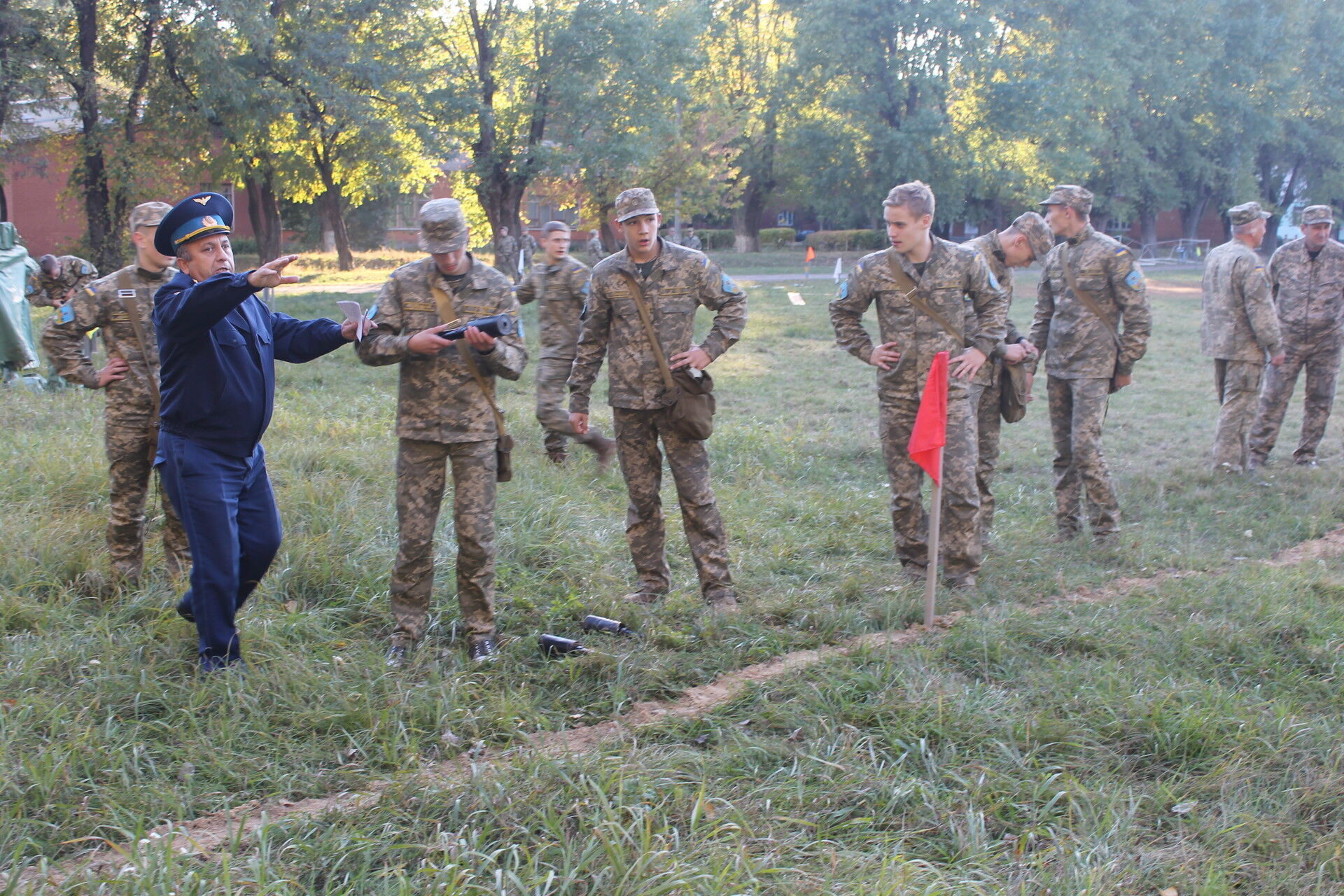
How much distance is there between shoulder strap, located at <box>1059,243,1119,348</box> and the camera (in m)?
6.82

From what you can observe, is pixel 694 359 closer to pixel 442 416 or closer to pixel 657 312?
pixel 657 312

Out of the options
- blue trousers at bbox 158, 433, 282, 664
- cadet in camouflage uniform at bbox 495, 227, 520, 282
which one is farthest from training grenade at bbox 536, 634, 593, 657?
cadet in camouflage uniform at bbox 495, 227, 520, 282

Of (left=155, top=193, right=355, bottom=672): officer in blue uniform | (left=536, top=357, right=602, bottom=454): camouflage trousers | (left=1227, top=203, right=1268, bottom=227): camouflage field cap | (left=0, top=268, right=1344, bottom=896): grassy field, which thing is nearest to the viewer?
(left=0, top=268, right=1344, bottom=896): grassy field

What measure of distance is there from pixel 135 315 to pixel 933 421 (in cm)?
400

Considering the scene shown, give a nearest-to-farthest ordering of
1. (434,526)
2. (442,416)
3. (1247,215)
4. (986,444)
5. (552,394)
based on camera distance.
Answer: (442,416) < (434,526) < (986,444) < (552,394) < (1247,215)

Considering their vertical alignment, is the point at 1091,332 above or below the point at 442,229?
below

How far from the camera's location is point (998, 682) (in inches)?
183

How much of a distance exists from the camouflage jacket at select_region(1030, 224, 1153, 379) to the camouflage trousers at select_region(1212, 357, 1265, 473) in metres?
2.49

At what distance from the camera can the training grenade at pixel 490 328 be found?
4.55 m

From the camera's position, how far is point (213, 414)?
4.26 meters

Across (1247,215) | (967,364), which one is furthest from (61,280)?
(1247,215)

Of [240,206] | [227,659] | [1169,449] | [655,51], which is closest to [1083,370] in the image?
[1169,449]

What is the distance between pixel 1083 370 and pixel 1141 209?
4266 cm

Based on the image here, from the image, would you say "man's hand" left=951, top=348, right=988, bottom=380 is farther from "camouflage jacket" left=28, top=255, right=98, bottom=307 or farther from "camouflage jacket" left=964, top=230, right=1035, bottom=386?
"camouflage jacket" left=28, top=255, right=98, bottom=307
